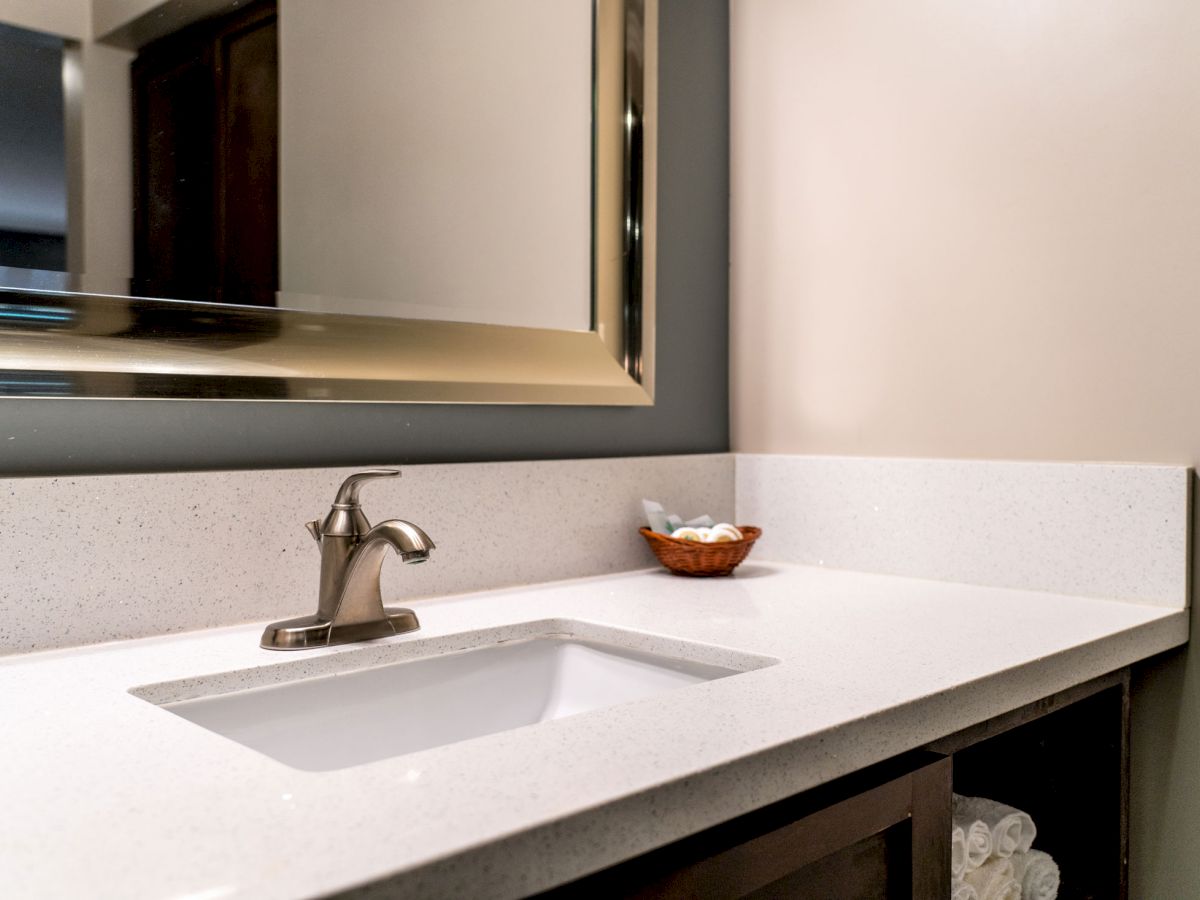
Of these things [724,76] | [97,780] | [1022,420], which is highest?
[724,76]

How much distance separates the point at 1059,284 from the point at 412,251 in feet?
2.72

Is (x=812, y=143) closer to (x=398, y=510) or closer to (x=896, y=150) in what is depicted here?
(x=896, y=150)

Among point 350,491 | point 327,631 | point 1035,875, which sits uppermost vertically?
point 350,491

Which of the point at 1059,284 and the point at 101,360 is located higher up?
the point at 1059,284

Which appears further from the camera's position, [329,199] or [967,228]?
[967,228]

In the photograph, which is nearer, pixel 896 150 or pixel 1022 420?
pixel 1022 420

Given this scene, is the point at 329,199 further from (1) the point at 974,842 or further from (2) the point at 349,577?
(1) the point at 974,842

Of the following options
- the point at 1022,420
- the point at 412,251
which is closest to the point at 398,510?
the point at 412,251

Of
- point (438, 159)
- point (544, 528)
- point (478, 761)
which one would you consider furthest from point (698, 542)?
point (478, 761)

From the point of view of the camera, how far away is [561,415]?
1406mm

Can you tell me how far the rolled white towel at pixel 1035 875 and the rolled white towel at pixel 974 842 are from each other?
0.29 feet

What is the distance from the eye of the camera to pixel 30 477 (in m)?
0.92

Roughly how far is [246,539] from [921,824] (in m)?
0.73

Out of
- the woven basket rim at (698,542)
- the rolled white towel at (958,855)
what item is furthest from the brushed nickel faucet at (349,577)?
the rolled white towel at (958,855)
